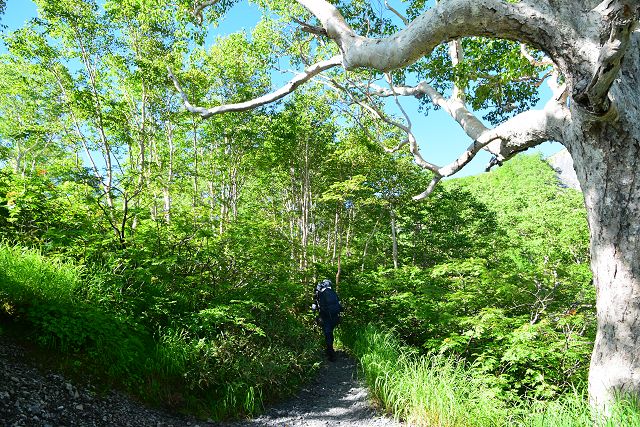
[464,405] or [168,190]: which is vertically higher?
[168,190]

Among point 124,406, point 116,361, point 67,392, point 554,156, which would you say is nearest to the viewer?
point 67,392

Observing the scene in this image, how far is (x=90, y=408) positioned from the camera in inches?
127

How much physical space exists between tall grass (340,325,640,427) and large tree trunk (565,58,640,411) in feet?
0.67

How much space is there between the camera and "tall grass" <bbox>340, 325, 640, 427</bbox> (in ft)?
7.97

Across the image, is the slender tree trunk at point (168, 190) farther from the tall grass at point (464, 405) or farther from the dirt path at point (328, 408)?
the tall grass at point (464, 405)

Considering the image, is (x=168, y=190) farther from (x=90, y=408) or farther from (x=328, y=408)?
(x=328, y=408)

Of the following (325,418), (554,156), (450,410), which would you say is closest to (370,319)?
(325,418)

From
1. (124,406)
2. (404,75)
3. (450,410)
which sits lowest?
(450,410)

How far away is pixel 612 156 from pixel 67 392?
4753 millimetres

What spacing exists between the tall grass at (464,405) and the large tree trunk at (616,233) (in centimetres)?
20

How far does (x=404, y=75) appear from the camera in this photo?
7152mm

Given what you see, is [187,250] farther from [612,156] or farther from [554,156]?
[554,156]

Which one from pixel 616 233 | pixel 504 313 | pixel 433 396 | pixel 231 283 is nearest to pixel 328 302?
pixel 231 283

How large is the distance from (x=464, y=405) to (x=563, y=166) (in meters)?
44.6
